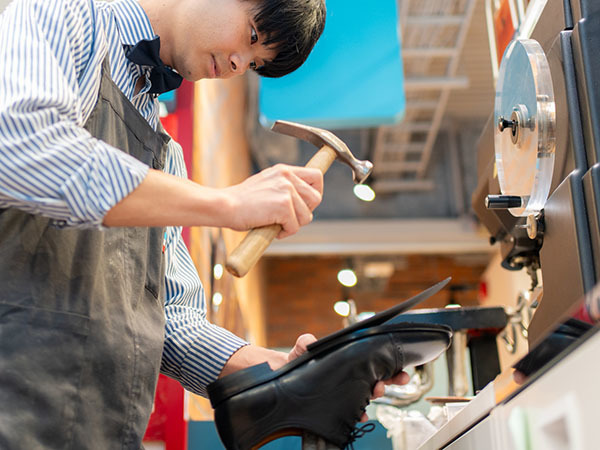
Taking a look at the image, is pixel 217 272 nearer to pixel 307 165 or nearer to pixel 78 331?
pixel 307 165

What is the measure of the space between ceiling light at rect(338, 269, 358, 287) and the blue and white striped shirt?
713 cm

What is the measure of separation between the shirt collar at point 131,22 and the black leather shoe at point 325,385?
61 centimetres

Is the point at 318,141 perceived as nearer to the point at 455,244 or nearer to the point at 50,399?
the point at 50,399

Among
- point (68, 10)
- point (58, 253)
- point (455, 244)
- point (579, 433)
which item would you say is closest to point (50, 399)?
point (58, 253)

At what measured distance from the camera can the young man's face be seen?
4.19 feet

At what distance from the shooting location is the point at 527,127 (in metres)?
1.45

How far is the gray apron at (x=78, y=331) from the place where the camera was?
99 cm

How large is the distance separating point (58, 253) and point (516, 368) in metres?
0.65

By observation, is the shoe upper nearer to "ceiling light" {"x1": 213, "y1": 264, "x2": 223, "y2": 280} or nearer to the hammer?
the hammer

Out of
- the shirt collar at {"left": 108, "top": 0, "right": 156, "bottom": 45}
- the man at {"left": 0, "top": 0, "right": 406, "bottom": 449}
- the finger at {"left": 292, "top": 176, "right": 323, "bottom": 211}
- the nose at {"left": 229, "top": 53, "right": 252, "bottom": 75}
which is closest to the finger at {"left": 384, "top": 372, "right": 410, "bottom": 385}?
the man at {"left": 0, "top": 0, "right": 406, "bottom": 449}

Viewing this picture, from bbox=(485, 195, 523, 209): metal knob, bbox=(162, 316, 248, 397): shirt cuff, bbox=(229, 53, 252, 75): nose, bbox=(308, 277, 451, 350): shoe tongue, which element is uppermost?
bbox=(229, 53, 252, 75): nose

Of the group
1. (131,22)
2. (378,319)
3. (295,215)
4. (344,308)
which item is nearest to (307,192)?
(295,215)

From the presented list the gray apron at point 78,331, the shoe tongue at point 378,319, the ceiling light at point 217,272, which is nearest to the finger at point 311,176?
the shoe tongue at point 378,319

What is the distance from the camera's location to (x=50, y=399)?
1001mm
